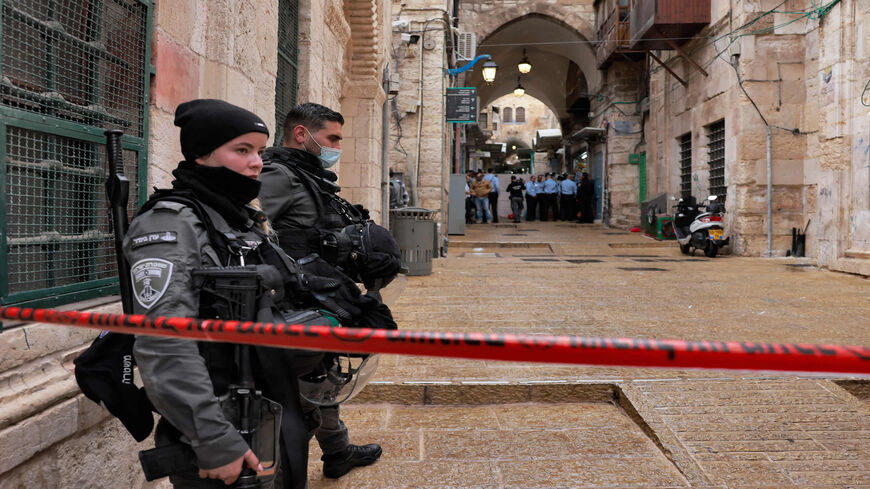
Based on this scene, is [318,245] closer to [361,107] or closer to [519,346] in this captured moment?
[519,346]

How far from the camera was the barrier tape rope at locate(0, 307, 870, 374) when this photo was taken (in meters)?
1.09

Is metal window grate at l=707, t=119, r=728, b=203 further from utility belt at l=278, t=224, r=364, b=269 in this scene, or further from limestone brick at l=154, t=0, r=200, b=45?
utility belt at l=278, t=224, r=364, b=269

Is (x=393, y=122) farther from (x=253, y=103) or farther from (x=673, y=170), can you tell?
(x=253, y=103)

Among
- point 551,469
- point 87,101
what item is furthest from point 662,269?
point 87,101

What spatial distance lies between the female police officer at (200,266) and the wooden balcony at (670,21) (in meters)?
13.2

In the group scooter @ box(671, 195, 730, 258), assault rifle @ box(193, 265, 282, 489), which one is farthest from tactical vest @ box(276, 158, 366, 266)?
scooter @ box(671, 195, 730, 258)

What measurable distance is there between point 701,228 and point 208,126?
11.1m

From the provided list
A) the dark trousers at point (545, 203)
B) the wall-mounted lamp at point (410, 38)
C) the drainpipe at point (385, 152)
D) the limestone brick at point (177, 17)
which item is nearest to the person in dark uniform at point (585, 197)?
the dark trousers at point (545, 203)

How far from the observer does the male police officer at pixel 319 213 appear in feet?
7.69

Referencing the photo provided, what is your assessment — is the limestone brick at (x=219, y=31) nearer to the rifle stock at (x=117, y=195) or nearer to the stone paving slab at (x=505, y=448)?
the rifle stock at (x=117, y=195)

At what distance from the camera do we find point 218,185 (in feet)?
5.42

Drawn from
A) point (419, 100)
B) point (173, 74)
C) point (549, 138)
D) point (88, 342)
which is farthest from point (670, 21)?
point (549, 138)

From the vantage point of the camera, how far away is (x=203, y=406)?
138 cm

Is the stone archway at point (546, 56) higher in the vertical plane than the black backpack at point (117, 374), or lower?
higher
